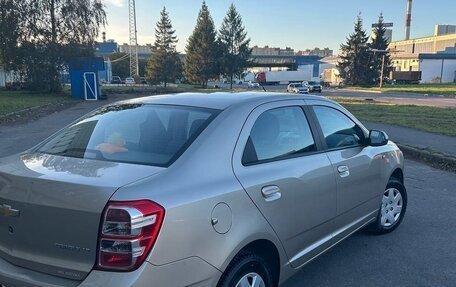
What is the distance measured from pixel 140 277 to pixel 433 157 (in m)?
8.54

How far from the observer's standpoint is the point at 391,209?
500cm

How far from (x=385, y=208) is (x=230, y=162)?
9.43ft

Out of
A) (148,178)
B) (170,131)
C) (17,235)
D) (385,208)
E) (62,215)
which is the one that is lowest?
(385,208)

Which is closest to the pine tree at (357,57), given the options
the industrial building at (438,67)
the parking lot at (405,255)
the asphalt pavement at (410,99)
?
the asphalt pavement at (410,99)

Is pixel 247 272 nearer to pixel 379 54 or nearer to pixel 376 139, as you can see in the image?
pixel 376 139

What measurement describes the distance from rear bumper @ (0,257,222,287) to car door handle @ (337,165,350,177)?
1712 mm

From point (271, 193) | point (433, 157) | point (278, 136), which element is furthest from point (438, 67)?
point (271, 193)

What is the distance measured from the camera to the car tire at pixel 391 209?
15.9ft

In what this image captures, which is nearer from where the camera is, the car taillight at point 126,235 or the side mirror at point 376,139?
the car taillight at point 126,235

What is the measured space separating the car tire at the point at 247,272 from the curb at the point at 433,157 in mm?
6891

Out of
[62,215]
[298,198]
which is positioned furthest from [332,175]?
[62,215]

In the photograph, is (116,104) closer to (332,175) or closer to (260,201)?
(260,201)

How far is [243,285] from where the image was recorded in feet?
9.01

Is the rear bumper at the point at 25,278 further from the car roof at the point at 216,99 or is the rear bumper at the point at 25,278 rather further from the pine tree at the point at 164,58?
the pine tree at the point at 164,58
